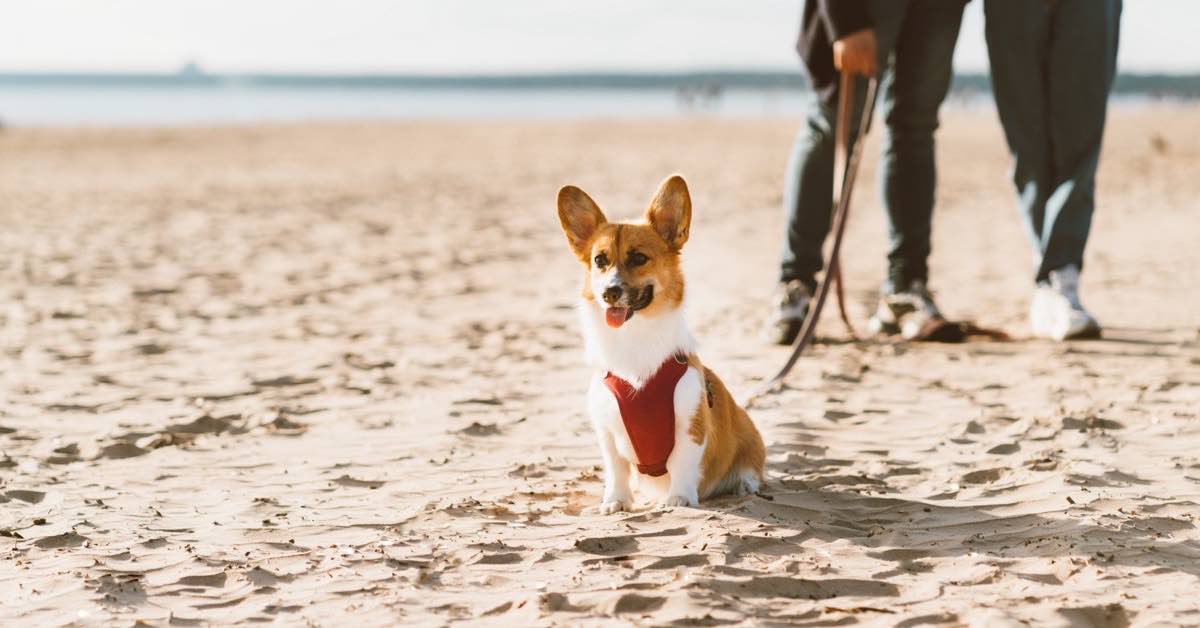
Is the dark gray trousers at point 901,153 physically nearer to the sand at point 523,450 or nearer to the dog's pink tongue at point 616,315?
the sand at point 523,450

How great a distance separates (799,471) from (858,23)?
2.26 meters

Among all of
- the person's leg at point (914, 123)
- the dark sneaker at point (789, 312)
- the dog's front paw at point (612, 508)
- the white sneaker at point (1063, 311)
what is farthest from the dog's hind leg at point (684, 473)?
the white sneaker at point (1063, 311)

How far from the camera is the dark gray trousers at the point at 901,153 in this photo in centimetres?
542

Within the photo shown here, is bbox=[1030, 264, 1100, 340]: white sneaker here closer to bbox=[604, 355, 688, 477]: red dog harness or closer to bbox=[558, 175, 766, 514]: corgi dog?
bbox=[558, 175, 766, 514]: corgi dog

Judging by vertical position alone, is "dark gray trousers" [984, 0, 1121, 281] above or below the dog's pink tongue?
above

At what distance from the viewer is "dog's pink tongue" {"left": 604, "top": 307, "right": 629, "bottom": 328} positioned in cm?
336

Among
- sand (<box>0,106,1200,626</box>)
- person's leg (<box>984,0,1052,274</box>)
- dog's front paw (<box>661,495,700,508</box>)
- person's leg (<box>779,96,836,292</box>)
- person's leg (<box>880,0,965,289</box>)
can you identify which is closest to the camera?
sand (<box>0,106,1200,626</box>)

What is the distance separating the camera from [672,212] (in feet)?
11.3

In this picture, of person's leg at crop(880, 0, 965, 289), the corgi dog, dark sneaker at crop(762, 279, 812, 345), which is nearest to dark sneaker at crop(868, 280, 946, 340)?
person's leg at crop(880, 0, 965, 289)

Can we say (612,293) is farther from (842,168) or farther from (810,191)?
(810,191)

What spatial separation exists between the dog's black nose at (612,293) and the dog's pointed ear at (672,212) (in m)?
0.28

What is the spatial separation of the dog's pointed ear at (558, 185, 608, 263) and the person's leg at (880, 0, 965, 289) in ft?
7.84

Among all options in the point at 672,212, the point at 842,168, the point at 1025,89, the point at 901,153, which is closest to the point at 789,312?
the point at 842,168

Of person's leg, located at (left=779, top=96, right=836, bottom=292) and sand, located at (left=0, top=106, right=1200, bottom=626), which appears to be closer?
sand, located at (left=0, top=106, right=1200, bottom=626)
